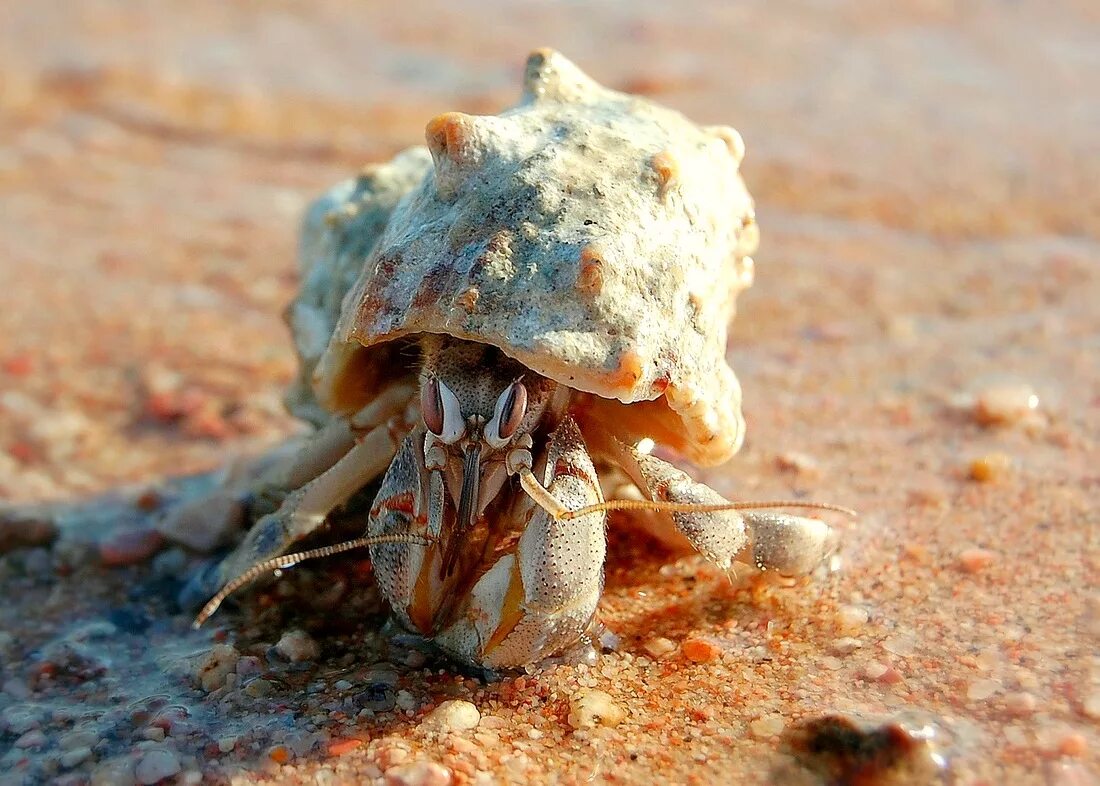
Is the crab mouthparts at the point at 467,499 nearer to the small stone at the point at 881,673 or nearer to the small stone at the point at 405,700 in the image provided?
the small stone at the point at 405,700

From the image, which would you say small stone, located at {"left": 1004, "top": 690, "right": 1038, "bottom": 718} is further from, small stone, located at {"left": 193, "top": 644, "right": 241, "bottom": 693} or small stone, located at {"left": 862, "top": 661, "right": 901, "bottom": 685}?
small stone, located at {"left": 193, "top": 644, "right": 241, "bottom": 693}

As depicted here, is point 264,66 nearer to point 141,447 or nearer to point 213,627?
point 141,447

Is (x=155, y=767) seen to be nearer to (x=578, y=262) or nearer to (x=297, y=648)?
(x=297, y=648)

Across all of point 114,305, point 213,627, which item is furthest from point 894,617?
point 114,305

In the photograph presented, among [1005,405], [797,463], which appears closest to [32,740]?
[797,463]

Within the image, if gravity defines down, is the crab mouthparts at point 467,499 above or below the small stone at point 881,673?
above

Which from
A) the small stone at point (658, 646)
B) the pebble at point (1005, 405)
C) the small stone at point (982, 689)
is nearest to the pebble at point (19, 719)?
the small stone at point (658, 646)
